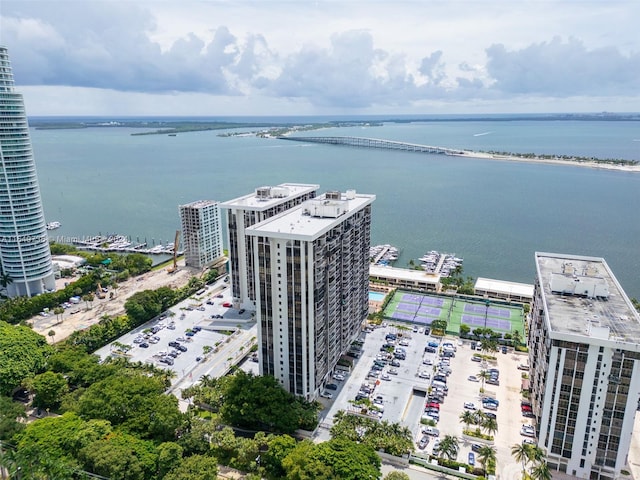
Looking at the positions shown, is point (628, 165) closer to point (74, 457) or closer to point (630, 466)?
point (630, 466)

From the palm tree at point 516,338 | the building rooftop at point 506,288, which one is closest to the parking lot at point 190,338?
the palm tree at point 516,338

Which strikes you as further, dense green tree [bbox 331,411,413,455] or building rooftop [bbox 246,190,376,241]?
building rooftop [bbox 246,190,376,241]

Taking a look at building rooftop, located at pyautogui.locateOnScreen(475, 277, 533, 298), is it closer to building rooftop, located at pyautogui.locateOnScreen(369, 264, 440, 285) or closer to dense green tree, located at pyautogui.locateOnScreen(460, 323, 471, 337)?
building rooftop, located at pyautogui.locateOnScreen(369, 264, 440, 285)

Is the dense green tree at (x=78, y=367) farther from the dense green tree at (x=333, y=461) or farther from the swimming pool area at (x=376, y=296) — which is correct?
the swimming pool area at (x=376, y=296)

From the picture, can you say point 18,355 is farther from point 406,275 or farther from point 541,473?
point 406,275

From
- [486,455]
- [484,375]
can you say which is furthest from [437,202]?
[486,455]

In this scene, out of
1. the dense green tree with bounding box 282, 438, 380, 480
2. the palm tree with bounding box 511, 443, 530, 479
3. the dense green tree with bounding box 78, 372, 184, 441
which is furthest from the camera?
the dense green tree with bounding box 78, 372, 184, 441

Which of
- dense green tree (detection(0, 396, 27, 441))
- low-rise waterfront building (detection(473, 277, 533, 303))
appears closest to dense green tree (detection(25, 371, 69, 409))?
dense green tree (detection(0, 396, 27, 441))
